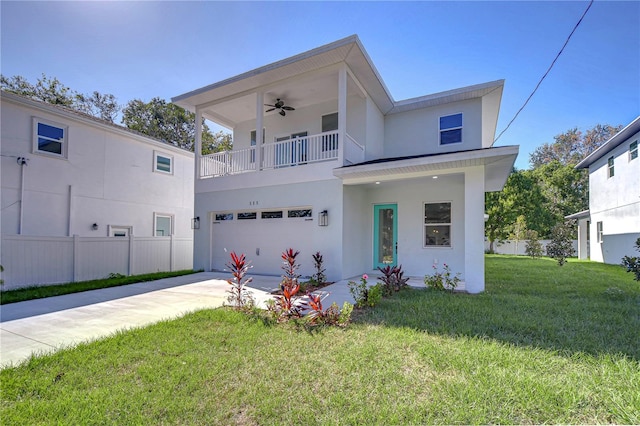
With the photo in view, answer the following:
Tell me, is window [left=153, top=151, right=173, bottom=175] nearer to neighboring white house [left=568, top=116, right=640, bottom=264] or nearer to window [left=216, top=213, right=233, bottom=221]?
window [left=216, top=213, right=233, bottom=221]

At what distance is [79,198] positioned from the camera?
11.5 m

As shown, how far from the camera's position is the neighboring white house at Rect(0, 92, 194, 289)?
941 cm

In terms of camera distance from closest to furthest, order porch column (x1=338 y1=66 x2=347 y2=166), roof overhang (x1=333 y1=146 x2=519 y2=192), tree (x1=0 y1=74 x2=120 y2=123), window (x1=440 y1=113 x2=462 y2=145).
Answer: roof overhang (x1=333 y1=146 x2=519 y2=192)
porch column (x1=338 y1=66 x2=347 y2=166)
window (x1=440 y1=113 x2=462 y2=145)
tree (x1=0 y1=74 x2=120 y2=123)

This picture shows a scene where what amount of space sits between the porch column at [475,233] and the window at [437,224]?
2.06 meters

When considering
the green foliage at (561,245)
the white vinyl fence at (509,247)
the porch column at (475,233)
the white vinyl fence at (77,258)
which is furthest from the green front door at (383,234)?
the white vinyl fence at (509,247)

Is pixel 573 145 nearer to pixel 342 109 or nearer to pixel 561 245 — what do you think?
pixel 561 245

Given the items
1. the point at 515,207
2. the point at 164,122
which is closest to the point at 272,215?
the point at 164,122

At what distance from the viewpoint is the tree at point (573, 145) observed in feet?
103

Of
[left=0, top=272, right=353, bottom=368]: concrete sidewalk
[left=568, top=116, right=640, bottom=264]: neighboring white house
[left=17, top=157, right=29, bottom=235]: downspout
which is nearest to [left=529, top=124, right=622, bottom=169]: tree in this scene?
[left=568, top=116, right=640, bottom=264]: neighboring white house

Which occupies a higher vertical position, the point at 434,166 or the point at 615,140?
the point at 615,140

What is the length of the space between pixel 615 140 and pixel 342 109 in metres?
14.5

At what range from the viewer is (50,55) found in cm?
1154

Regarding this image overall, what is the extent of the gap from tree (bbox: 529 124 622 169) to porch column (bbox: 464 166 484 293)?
32.8 m

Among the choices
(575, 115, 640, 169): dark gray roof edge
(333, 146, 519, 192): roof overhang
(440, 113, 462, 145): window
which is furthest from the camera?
(575, 115, 640, 169): dark gray roof edge
